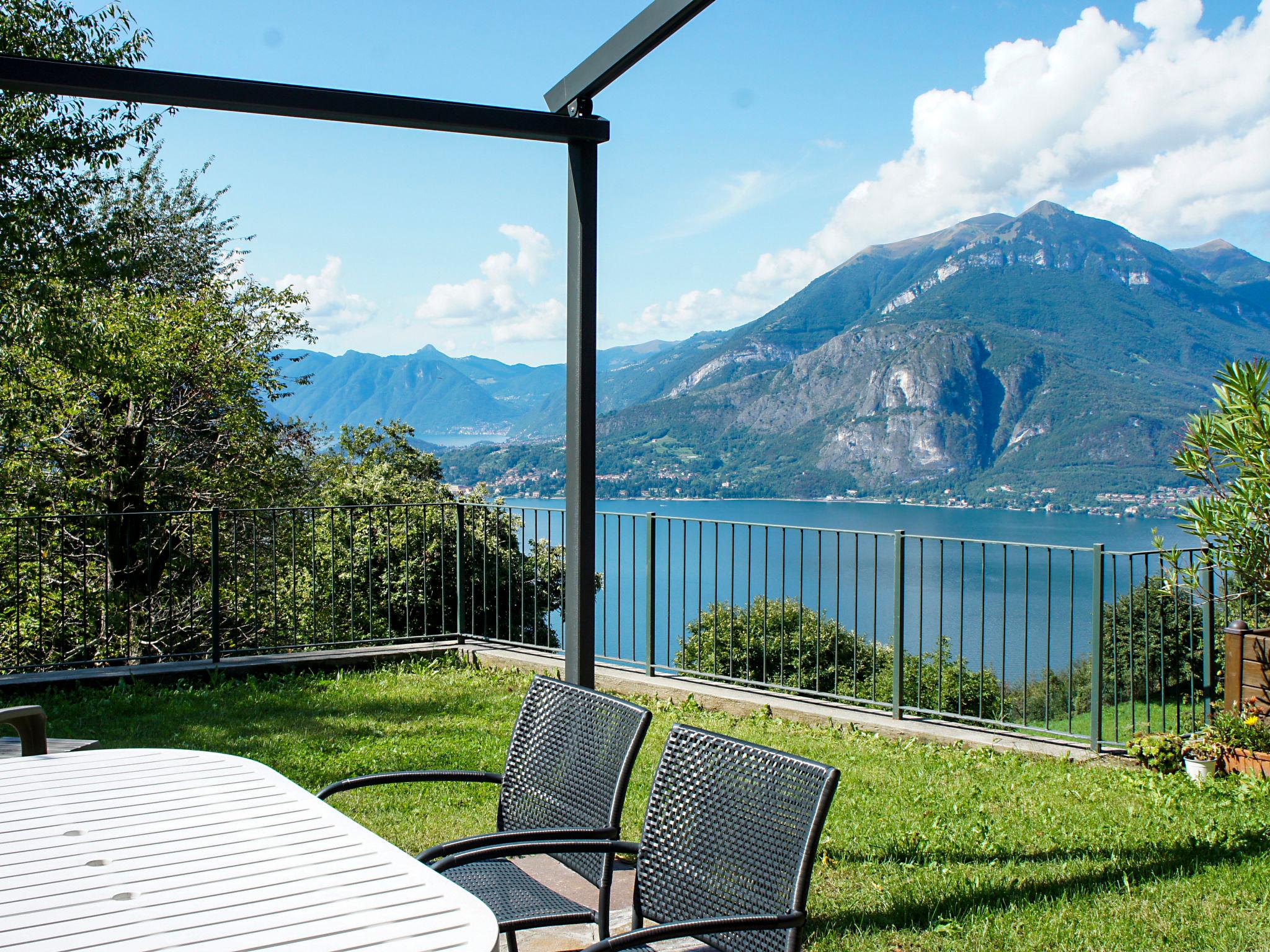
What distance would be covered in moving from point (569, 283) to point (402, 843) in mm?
2124

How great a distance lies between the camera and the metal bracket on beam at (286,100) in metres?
3.00

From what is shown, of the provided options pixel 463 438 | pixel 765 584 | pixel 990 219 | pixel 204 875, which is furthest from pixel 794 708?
pixel 990 219

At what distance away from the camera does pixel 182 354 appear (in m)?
12.2

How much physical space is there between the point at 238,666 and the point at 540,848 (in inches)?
204

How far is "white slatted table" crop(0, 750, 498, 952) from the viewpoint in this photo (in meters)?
1.45

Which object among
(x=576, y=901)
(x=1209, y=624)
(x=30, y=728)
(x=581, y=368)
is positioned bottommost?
(x=576, y=901)

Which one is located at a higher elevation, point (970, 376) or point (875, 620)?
point (970, 376)

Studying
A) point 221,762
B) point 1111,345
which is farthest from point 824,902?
point 1111,345

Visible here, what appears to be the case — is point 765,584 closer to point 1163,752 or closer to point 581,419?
point 1163,752

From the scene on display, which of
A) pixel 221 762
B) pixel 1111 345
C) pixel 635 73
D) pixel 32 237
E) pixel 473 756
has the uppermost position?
pixel 1111 345

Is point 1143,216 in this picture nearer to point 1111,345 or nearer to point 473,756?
point 1111,345

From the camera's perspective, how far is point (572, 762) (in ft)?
7.82

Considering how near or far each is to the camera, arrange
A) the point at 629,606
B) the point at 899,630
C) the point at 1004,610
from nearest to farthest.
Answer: the point at 1004,610 → the point at 899,630 → the point at 629,606

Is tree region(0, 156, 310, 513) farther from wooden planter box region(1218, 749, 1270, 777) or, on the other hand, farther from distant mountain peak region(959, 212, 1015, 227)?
distant mountain peak region(959, 212, 1015, 227)
